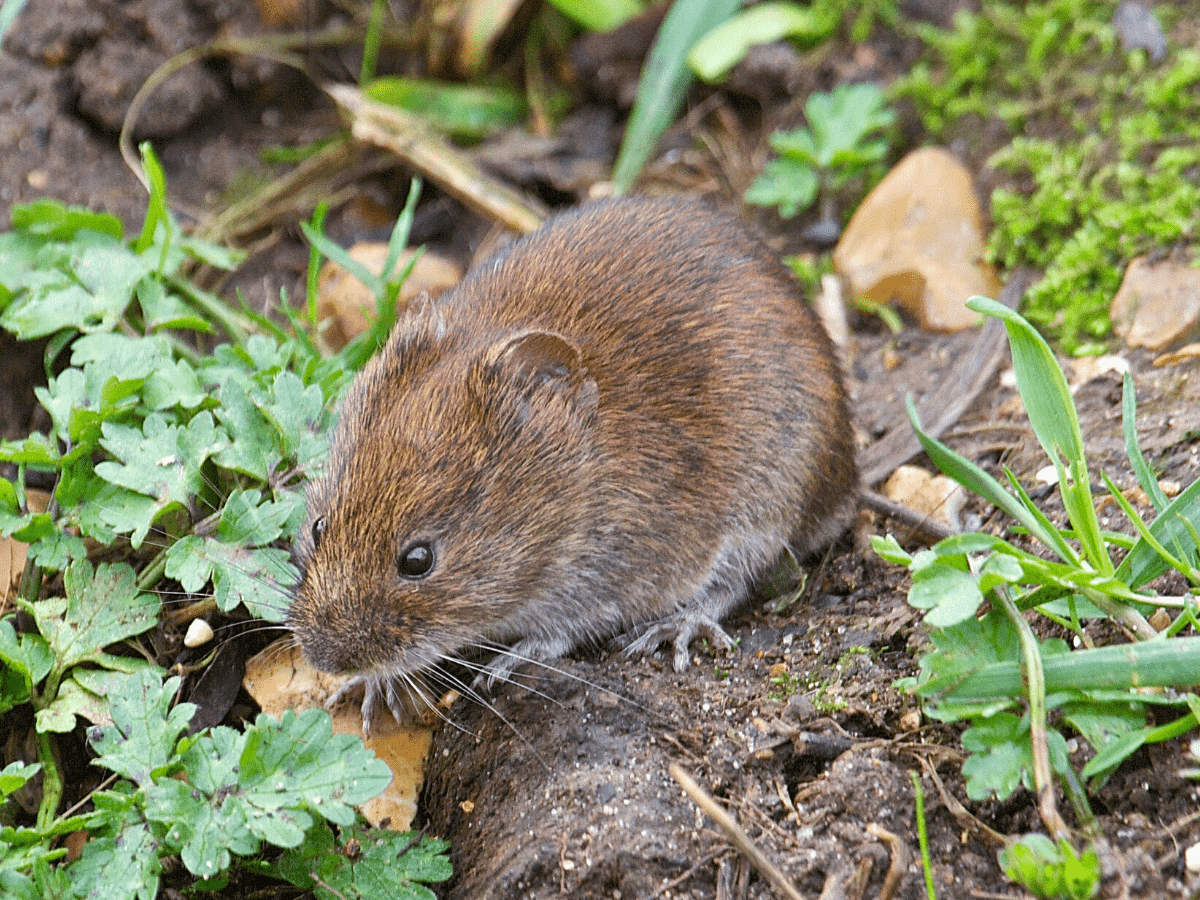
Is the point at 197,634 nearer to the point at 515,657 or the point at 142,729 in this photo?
the point at 142,729

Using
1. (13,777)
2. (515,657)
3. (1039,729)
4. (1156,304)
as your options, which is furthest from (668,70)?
(13,777)

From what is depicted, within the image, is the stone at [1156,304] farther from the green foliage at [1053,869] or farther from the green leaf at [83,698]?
the green leaf at [83,698]

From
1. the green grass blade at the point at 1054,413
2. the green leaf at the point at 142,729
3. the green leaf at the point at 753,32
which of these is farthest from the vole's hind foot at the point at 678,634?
the green leaf at the point at 753,32

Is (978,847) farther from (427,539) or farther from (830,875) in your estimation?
(427,539)

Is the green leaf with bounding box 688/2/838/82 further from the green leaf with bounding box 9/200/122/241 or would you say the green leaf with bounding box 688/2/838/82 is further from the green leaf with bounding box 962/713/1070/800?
the green leaf with bounding box 962/713/1070/800

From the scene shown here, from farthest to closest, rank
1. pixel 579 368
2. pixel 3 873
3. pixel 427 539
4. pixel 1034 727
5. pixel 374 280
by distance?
pixel 374 280, pixel 579 368, pixel 427 539, pixel 3 873, pixel 1034 727

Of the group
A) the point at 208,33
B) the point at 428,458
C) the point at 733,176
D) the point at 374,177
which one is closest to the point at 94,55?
the point at 208,33
